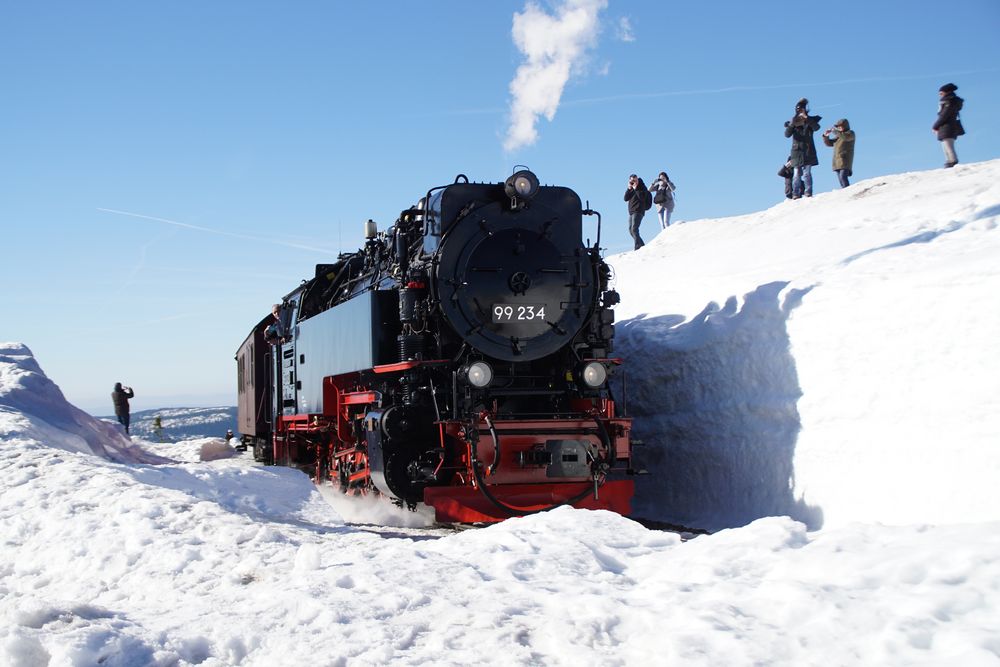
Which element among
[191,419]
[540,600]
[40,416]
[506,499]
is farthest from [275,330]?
[191,419]

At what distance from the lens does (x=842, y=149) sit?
16.2 metres

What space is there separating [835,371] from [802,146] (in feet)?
29.8

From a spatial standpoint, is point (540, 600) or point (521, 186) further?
point (521, 186)

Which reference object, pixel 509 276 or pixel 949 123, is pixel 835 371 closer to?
pixel 509 276

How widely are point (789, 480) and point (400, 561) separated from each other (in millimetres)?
4922

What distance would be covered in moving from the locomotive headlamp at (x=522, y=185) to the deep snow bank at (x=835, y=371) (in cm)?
279

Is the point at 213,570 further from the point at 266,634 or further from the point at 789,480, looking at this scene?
the point at 789,480

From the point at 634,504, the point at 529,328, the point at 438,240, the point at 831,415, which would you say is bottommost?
the point at 634,504

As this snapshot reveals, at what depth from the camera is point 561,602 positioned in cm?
414

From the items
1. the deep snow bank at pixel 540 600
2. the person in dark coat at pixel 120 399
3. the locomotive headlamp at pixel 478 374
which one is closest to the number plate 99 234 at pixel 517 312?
the locomotive headlamp at pixel 478 374

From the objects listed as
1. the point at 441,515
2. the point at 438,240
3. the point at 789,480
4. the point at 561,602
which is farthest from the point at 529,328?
the point at 561,602

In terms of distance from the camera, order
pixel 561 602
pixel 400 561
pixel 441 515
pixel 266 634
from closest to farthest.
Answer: pixel 266 634
pixel 561 602
pixel 400 561
pixel 441 515

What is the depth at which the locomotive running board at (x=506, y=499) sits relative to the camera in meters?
8.25

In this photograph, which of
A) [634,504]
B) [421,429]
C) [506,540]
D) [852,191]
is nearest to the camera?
[506,540]
